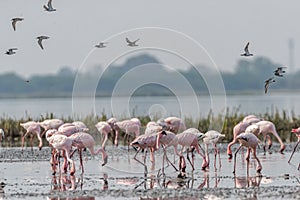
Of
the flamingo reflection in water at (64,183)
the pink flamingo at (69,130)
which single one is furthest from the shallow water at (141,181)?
the pink flamingo at (69,130)

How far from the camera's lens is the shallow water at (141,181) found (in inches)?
589

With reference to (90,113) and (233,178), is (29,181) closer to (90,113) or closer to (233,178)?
(233,178)

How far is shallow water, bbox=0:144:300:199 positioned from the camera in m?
15.0

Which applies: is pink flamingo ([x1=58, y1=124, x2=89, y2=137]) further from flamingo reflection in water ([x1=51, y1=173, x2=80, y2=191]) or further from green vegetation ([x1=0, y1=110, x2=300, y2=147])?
green vegetation ([x1=0, y1=110, x2=300, y2=147])

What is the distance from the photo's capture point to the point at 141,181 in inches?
667

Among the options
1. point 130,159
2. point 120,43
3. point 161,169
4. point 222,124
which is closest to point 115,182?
point 161,169

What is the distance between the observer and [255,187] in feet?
51.1

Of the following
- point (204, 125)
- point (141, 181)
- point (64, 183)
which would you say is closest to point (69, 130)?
point (64, 183)

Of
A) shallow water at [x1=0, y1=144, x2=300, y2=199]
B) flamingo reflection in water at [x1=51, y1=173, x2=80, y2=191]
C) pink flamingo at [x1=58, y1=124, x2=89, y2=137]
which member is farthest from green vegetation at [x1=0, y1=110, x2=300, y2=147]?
flamingo reflection in water at [x1=51, y1=173, x2=80, y2=191]

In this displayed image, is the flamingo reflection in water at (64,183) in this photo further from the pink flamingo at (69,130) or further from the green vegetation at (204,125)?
the green vegetation at (204,125)

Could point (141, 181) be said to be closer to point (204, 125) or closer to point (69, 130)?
point (69, 130)

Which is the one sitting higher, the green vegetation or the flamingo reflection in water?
the green vegetation

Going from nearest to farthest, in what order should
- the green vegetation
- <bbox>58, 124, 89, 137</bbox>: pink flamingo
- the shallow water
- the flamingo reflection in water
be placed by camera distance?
the shallow water < the flamingo reflection in water < <bbox>58, 124, 89, 137</bbox>: pink flamingo < the green vegetation

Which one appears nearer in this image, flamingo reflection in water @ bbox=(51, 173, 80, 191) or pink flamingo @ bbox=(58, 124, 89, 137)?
flamingo reflection in water @ bbox=(51, 173, 80, 191)
